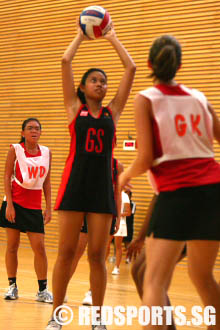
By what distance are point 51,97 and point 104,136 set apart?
9.19 meters

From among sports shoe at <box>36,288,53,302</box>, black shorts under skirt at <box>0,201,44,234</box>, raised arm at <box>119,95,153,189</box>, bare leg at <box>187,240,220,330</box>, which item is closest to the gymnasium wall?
black shorts under skirt at <box>0,201,44,234</box>

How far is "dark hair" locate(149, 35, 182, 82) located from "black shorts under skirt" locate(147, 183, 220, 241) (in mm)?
607

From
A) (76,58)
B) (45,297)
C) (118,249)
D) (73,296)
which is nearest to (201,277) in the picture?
(45,297)

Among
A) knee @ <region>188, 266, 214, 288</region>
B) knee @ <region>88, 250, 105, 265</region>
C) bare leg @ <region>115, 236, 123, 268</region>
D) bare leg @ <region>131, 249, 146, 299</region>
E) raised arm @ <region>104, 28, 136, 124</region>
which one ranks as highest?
raised arm @ <region>104, 28, 136, 124</region>

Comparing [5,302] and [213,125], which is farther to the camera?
[5,302]

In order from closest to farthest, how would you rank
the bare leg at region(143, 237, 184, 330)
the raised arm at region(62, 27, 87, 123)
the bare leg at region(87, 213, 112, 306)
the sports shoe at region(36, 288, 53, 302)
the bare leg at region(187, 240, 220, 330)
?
the bare leg at region(143, 237, 184, 330) < the bare leg at region(187, 240, 220, 330) < the bare leg at region(87, 213, 112, 306) < the raised arm at region(62, 27, 87, 123) < the sports shoe at region(36, 288, 53, 302)

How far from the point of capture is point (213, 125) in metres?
3.04

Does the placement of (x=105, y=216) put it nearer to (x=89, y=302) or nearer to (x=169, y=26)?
(x=89, y=302)

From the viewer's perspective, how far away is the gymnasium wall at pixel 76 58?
10.7 meters

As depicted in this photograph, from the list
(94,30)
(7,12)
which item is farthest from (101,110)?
(7,12)

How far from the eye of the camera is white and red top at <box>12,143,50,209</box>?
19.4ft

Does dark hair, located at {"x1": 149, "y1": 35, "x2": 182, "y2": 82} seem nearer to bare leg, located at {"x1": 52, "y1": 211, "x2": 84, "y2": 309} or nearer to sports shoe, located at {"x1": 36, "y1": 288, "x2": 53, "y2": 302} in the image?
bare leg, located at {"x1": 52, "y1": 211, "x2": 84, "y2": 309}

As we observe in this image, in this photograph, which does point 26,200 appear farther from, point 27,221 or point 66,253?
point 66,253

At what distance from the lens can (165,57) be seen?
289 cm
